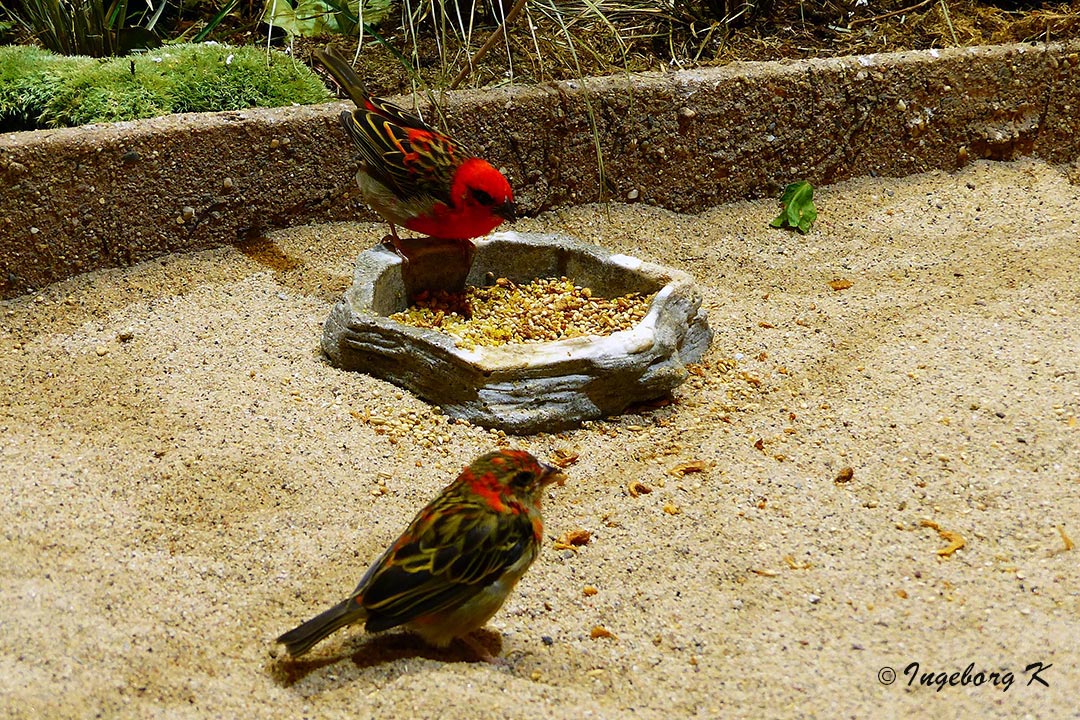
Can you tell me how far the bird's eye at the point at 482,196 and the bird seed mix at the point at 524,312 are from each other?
0.44m

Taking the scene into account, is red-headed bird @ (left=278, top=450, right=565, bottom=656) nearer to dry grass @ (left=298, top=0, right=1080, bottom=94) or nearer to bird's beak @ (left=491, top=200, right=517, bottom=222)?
bird's beak @ (left=491, top=200, right=517, bottom=222)

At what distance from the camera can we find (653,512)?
11.3 feet

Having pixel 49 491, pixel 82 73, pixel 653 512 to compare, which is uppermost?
pixel 82 73

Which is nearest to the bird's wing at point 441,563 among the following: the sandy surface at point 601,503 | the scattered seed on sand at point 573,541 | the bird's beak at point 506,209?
the sandy surface at point 601,503

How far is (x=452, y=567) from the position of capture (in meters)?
2.67

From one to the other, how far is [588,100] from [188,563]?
3083mm

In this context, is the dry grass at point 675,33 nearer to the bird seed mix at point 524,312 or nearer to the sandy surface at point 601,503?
the sandy surface at point 601,503

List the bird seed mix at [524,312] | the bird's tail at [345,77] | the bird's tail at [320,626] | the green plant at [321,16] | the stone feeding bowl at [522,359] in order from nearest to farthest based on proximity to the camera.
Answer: the bird's tail at [320,626], the stone feeding bowl at [522,359], the bird seed mix at [524,312], the bird's tail at [345,77], the green plant at [321,16]

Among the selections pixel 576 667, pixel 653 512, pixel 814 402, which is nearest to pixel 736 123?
pixel 814 402

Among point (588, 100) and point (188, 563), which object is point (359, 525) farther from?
point (588, 100)

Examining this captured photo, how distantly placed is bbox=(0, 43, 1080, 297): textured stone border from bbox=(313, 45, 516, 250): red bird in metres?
0.51

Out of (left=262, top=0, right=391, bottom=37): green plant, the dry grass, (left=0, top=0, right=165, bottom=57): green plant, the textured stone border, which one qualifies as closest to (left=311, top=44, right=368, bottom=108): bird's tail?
the textured stone border

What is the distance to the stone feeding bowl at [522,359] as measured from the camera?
3777mm

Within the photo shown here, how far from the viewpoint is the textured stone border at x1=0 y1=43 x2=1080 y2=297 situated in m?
4.45
